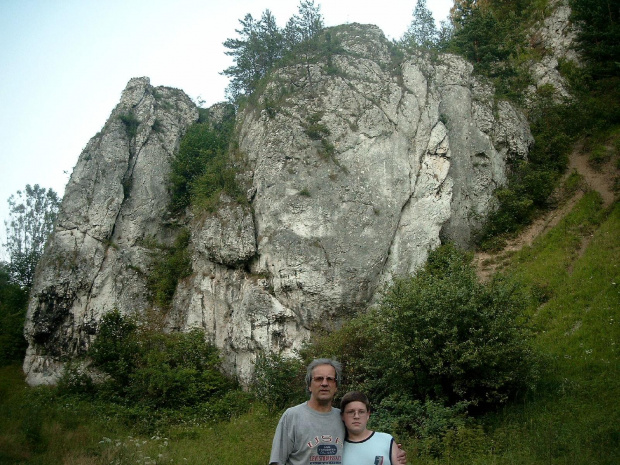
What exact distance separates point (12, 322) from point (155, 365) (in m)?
16.1

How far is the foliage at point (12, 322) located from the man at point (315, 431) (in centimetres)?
2847

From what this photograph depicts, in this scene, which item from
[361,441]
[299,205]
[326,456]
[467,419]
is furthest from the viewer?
[299,205]

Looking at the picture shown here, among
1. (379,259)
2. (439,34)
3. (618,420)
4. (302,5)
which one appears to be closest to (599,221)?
(379,259)

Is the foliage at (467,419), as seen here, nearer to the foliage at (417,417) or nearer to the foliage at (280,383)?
the foliage at (417,417)

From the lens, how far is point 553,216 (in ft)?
77.3

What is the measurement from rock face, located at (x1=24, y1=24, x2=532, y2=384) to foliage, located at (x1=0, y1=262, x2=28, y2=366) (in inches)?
176

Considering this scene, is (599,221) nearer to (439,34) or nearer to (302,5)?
(302,5)

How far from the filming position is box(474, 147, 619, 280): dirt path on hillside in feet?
74.4

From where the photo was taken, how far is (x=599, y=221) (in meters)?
21.5

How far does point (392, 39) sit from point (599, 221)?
1449 centimetres

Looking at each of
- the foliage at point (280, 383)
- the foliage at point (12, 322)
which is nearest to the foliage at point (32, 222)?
Result: the foliage at point (12, 322)

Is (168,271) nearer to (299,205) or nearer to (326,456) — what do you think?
(299,205)

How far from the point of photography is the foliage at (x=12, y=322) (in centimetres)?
2773

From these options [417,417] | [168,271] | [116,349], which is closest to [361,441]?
[417,417]
